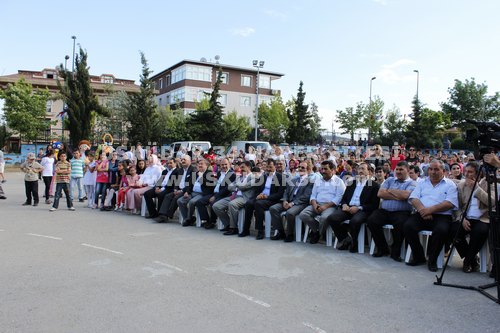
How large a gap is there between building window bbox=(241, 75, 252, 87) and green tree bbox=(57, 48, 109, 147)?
29.4 meters

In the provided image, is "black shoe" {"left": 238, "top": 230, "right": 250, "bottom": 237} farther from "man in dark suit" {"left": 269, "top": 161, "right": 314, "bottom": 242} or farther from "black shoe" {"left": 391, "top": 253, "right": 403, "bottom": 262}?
"black shoe" {"left": 391, "top": 253, "right": 403, "bottom": 262}

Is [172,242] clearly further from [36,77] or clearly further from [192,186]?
[36,77]

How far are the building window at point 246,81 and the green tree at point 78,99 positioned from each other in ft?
96.4

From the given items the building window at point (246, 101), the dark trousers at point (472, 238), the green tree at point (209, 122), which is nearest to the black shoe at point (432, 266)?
the dark trousers at point (472, 238)

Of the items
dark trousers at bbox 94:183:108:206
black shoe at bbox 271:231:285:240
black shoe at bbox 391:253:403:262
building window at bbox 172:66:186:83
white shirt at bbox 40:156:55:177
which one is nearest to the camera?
black shoe at bbox 391:253:403:262

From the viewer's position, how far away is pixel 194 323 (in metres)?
3.87

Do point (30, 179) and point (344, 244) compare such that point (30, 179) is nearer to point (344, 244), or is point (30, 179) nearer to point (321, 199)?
point (321, 199)

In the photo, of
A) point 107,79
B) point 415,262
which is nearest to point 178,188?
point 415,262

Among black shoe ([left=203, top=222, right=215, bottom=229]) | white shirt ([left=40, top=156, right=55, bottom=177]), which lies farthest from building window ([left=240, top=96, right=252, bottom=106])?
black shoe ([left=203, top=222, right=215, bottom=229])

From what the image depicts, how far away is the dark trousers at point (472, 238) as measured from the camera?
18.8 feet

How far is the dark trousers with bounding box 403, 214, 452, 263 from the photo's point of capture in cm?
594

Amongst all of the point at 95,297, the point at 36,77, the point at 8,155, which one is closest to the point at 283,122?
the point at 8,155

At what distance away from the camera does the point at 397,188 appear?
22.9 feet

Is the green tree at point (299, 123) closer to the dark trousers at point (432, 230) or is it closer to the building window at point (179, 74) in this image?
the building window at point (179, 74)
